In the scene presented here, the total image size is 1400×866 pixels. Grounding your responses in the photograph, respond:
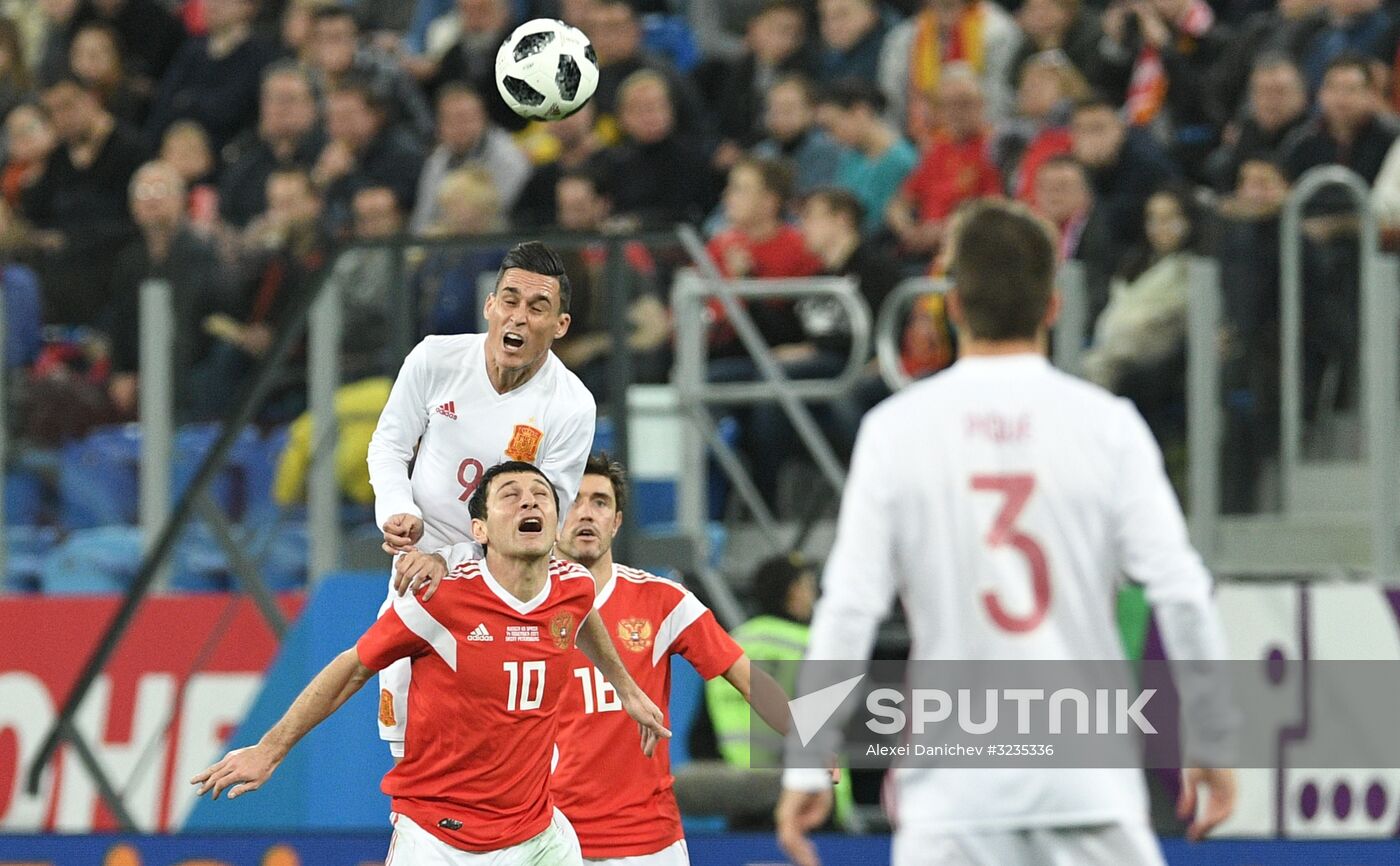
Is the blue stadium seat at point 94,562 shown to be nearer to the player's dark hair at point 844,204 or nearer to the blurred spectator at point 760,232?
the blurred spectator at point 760,232

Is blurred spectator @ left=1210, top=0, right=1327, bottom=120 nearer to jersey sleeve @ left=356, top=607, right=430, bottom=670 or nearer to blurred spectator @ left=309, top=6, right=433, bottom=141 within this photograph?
blurred spectator @ left=309, top=6, right=433, bottom=141

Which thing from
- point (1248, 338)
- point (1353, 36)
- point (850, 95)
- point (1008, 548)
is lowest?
point (1008, 548)

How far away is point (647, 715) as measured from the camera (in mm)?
6742

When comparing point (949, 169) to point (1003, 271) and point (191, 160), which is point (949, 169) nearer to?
point (191, 160)

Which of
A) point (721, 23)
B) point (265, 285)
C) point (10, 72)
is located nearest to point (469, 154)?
point (265, 285)

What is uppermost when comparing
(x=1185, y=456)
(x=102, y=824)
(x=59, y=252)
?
(x=59, y=252)

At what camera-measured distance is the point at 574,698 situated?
23.8 ft

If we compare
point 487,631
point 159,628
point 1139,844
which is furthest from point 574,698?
point 159,628

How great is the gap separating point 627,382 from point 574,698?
7.40ft

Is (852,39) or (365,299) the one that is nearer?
(365,299)

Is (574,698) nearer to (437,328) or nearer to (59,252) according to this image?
(437,328)

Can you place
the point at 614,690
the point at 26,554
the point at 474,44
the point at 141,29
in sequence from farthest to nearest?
1. the point at 141,29
2. the point at 474,44
3. the point at 26,554
4. the point at 614,690

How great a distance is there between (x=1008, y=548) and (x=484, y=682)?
7.38 feet

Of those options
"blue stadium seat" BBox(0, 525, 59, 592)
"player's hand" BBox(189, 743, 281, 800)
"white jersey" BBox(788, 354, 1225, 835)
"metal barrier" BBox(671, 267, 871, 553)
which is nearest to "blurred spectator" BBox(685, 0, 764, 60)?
"metal barrier" BBox(671, 267, 871, 553)
